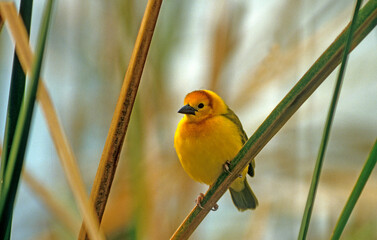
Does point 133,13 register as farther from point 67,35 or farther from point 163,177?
point 163,177

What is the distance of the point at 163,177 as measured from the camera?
2.10 meters

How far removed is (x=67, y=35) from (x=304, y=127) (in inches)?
41.0

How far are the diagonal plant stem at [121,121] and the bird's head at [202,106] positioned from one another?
1.02 metres

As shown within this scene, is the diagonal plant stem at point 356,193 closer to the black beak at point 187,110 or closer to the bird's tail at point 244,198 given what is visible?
the black beak at point 187,110

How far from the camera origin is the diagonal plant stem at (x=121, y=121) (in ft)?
3.22

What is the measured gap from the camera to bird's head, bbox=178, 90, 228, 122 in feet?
6.72

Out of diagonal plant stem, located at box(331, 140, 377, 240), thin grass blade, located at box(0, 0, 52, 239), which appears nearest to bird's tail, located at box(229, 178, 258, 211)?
diagonal plant stem, located at box(331, 140, 377, 240)

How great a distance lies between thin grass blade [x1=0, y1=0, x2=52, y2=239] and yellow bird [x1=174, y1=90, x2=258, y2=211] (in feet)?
3.99

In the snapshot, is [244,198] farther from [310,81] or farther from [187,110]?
[310,81]

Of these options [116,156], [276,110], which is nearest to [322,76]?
[276,110]

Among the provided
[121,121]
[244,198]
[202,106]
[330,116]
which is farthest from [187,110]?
[330,116]

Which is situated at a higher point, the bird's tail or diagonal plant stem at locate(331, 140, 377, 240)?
the bird's tail

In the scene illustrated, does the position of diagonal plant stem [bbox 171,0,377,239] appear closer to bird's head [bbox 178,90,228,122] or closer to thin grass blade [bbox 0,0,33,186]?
thin grass blade [bbox 0,0,33,186]

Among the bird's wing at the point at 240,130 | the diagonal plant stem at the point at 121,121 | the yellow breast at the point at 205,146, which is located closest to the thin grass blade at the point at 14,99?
the diagonal plant stem at the point at 121,121
